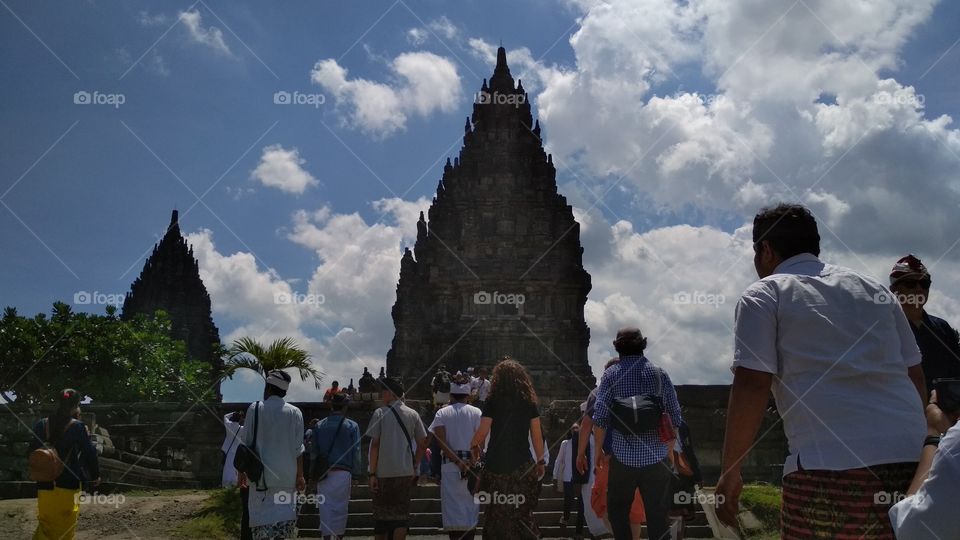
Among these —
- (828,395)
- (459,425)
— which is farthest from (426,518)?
(828,395)

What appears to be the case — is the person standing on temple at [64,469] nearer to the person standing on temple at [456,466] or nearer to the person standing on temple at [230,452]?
the person standing on temple at [456,466]

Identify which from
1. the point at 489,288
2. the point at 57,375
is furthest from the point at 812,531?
the point at 57,375

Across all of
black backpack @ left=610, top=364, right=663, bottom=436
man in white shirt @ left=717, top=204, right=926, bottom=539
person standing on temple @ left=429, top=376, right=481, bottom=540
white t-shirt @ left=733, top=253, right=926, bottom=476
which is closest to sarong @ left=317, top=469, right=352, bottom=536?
person standing on temple @ left=429, top=376, right=481, bottom=540

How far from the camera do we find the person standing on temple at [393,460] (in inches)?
297

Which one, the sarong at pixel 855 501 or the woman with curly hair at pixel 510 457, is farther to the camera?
the woman with curly hair at pixel 510 457

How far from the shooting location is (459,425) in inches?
307

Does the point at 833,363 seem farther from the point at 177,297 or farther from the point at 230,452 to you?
the point at 177,297

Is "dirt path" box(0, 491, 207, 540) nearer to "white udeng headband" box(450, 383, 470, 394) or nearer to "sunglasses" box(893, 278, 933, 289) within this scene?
"white udeng headband" box(450, 383, 470, 394)

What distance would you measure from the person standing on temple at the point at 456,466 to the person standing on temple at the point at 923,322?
3.78 meters

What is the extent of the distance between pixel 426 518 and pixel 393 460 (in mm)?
4924

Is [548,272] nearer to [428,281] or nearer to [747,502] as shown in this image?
[428,281]

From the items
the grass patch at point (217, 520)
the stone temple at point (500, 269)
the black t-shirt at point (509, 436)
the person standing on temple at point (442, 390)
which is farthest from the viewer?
the stone temple at point (500, 269)

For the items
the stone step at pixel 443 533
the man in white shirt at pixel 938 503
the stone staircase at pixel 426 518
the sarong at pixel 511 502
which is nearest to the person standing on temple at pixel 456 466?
the sarong at pixel 511 502

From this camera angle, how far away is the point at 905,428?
2955 millimetres
